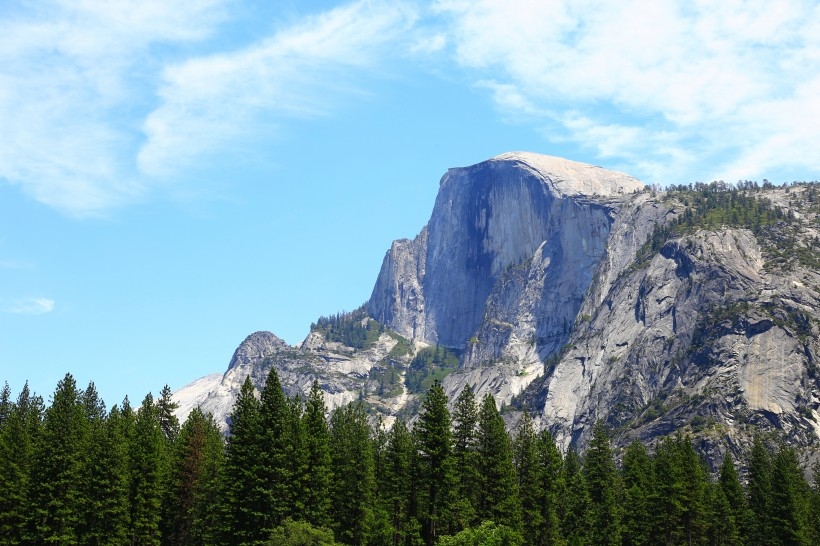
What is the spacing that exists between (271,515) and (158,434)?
A: 85.5 feet

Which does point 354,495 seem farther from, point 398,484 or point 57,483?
point 57,483

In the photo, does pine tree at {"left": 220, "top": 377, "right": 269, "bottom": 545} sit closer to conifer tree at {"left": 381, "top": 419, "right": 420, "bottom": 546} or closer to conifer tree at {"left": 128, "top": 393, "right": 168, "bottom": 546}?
conifer tree at {"left": 128, "top": 393, "right": 168, "bottom": 546}

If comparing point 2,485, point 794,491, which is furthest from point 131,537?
point 794,491

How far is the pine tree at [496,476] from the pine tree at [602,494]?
22684 mm

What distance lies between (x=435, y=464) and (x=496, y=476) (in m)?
10.3

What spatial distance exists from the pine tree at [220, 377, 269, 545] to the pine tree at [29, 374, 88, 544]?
A: 15.1 meters

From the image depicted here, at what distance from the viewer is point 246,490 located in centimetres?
8831

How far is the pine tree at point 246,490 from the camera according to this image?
284 feet

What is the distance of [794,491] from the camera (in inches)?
5084

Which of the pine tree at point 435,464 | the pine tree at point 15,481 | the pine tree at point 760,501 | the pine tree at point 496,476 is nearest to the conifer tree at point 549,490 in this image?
the pine tree at point 496,476

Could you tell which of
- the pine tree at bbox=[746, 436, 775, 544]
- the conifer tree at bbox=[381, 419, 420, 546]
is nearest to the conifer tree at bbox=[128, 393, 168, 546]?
the conifer tree at bbox=[381, 419, 420, 546]

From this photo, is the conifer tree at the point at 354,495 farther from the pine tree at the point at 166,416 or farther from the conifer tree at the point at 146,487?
the pine tree at the point at 166,416

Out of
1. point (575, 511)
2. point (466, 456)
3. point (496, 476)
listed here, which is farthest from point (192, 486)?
point (575, 511)

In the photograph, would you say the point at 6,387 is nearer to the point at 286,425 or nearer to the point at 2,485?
the point at 2,485
